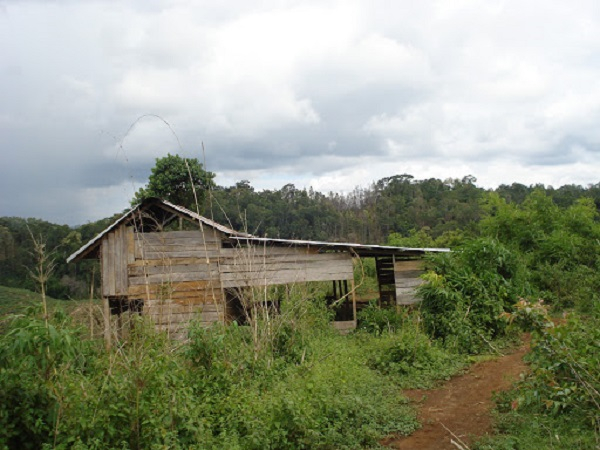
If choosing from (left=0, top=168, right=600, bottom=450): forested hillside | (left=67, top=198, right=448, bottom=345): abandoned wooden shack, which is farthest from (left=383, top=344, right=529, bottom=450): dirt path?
(left=67, top=198, right=448, bottom=345): abandoned wooden shack

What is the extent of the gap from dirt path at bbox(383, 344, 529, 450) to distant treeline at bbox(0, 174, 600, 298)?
70.5ft

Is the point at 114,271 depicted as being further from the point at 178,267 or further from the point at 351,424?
the point at 351,424

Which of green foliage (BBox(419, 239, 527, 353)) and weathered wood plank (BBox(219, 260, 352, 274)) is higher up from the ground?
weathered wood plank (BBox(219, 260, 352, 274))

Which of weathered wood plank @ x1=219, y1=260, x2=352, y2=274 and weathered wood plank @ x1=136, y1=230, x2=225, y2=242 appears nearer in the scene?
weathered wood plank @ x1=219, y1=260, x2=352, y2=274

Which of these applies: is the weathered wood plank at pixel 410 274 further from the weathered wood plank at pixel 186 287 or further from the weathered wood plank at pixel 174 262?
the weathered wood plank at pixel 174 262

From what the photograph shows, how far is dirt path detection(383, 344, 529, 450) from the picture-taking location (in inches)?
219

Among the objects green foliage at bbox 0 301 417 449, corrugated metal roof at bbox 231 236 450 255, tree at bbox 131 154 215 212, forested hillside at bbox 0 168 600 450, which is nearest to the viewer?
green foliage at bbox 0 301 417 449

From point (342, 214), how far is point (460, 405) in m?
39.6

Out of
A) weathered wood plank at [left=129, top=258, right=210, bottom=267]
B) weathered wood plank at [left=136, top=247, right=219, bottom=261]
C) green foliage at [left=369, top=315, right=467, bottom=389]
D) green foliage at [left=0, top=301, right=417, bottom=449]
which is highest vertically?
weathered wood plank at [left=136, top=247, right=219, bottom=261]

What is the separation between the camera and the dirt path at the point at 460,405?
5.56 metres

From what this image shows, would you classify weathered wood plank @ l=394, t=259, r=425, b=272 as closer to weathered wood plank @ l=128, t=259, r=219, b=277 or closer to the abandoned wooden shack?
the abandoned wooden shack

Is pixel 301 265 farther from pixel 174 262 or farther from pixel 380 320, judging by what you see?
pixel 174 262

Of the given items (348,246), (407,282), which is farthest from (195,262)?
(407,282)

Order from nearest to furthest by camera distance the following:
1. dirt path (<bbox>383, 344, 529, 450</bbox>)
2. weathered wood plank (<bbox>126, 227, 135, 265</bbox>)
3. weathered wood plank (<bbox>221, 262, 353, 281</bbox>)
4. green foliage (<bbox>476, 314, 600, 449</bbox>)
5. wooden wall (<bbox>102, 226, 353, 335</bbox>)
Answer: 1. green foliage (<bbox>476, 314, 600, 449</bbox>)
2. dirt path (<bbox>383, 344, 529, 450</bbox>)
3. weathered wood plank (<bbox>221, 262, 353, 281</bbox>)
4. wooden wall (<bbox>102, 226, 353, 335</bbox>)
5. weathered wood plank (<bbox>126, 227, 135, 265</bbox>)
